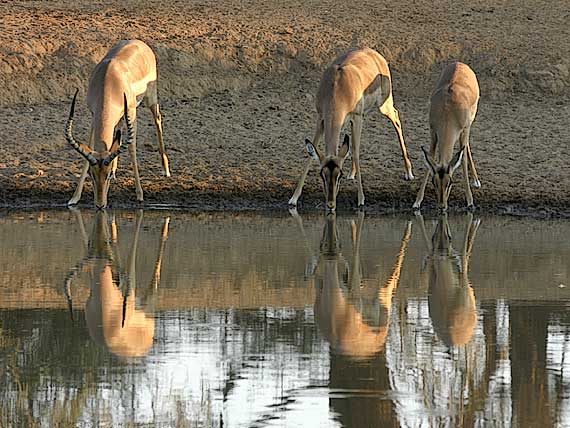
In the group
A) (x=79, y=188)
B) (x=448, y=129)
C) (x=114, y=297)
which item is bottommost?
(x=114, y=297)

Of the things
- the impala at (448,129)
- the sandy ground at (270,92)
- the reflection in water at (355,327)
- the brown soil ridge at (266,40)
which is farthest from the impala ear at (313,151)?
the brown soil ridge at (266,40)

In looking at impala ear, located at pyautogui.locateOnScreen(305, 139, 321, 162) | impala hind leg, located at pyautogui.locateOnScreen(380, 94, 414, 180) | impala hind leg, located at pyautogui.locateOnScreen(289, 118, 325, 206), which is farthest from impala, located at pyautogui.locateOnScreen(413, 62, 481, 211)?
impala hind leg, located at pyautogui.locateOnScreen(289, 118, 325, 206)

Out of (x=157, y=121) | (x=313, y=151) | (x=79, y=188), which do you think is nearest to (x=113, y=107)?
(x=79, y=188)

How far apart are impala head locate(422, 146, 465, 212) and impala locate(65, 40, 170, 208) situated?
352cm

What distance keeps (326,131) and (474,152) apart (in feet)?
11.8

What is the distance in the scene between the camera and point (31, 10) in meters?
24.0

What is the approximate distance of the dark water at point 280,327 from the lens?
721 centimetres

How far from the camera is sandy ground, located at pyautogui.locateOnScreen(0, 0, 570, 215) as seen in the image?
56.9 ft

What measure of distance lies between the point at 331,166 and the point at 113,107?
2.65 metres

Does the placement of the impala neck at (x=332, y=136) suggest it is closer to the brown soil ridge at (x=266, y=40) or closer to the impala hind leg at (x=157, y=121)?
the impala hind leg at (x=157, y=121)

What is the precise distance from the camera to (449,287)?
10953 millimetres

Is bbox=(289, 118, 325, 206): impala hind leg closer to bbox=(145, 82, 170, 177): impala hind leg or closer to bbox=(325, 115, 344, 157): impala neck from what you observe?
bbox=(325, 115, 344, 157): impala neck

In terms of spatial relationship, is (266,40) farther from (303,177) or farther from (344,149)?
(344,149)

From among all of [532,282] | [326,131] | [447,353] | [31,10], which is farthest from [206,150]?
[447,353]
